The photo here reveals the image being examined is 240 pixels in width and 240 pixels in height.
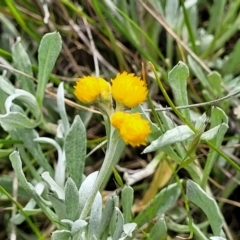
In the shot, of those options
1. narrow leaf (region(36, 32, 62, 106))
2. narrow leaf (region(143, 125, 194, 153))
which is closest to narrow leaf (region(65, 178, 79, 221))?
narrow leaf (region(143, 125, 194, 153))

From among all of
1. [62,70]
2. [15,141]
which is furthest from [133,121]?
[62,70]

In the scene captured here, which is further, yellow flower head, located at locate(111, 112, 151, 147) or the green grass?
the green grass

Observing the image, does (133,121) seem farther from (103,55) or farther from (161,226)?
(103,55)

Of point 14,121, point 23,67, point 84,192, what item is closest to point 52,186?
point 84,192

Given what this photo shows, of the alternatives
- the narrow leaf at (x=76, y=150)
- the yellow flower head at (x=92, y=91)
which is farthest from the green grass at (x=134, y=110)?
the yellow flower head at (x=92, y=91)

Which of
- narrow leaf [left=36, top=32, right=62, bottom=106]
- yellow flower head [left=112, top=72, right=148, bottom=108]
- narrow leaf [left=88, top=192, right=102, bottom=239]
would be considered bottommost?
narrow leaf [left=88, top=192, right=102, bottom=239]

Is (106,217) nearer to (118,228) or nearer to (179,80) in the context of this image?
(118,228)

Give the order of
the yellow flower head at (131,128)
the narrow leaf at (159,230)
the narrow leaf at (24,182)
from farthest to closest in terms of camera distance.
Result: 1. the narrow leaf at (159,230)
2. the narrow leaf at (24,182)
3. the yellow flower head at (131,128)

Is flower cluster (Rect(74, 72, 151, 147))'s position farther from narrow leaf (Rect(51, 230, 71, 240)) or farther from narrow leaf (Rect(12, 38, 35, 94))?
narrow leaf (Rect(12, 38, 35, 94))

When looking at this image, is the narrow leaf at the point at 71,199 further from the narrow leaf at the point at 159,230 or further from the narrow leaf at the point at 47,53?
the narrow leaf at the point at 47,53
